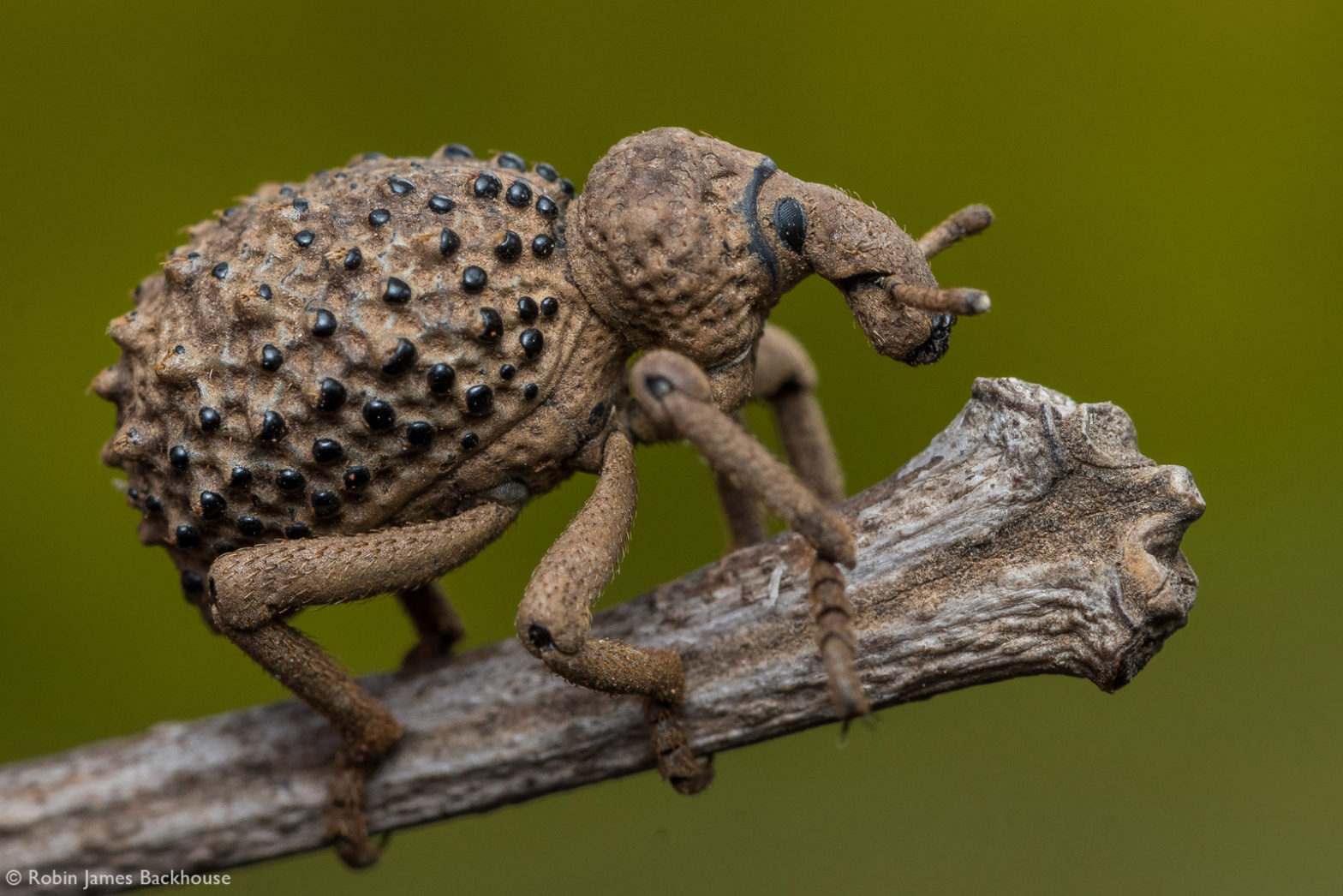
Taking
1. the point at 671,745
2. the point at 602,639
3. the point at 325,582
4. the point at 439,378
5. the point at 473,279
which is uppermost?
the point at 473,279

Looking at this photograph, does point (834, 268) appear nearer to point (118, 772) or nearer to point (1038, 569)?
point (1038, 569)

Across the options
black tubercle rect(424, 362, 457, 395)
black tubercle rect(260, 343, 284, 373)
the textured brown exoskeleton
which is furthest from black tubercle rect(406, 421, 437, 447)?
black tubercle rect(260, 343, 284, 373)

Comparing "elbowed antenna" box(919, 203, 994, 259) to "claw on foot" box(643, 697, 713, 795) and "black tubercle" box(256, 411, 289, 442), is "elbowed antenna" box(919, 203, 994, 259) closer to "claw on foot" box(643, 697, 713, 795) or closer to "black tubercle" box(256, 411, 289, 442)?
"claw on foot" box(643, 697, 713, 795)

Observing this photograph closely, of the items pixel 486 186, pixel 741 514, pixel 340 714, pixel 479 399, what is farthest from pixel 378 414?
pixel 741 514

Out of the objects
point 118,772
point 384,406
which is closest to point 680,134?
point 384,406

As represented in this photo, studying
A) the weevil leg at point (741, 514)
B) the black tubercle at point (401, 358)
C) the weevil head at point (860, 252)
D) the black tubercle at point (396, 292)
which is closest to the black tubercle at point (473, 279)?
the black tubercle at point (396, 292)

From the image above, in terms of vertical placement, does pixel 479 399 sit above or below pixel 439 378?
below

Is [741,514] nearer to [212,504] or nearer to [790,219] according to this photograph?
[790,219]
